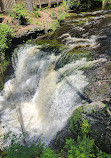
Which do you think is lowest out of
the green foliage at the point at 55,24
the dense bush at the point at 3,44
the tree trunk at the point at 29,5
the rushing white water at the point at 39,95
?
the rushing white water at the point at 39,95

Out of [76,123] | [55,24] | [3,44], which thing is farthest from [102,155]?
[55,24]

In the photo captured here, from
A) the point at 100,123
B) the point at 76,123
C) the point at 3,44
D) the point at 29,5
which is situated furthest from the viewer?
the point at 29,5

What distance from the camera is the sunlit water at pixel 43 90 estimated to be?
538 cm

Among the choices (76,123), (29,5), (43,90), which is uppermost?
(29,5)

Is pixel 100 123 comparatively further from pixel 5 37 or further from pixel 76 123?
pixel 5 37

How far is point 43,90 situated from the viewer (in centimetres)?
671

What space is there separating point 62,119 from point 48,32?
24.3 ft

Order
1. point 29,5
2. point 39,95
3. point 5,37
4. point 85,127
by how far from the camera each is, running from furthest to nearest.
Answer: point 29,5 → point 5,37 → point 39,95 → point 85,127

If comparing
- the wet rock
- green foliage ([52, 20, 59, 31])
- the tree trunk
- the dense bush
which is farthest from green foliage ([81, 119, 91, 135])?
the tree trunk

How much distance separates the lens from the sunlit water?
5.38 metres

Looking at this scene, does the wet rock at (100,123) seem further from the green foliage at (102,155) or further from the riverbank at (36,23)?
the riverbank at (36,23)

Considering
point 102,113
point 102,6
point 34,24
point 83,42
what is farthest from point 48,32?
point 102,113

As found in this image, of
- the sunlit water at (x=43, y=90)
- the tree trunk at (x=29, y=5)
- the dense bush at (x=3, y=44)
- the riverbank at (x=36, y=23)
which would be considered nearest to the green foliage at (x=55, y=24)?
the riverbank at (x=36, y=23)

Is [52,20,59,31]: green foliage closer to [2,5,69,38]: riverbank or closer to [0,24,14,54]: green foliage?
[2,5,69,38]: riverbank
